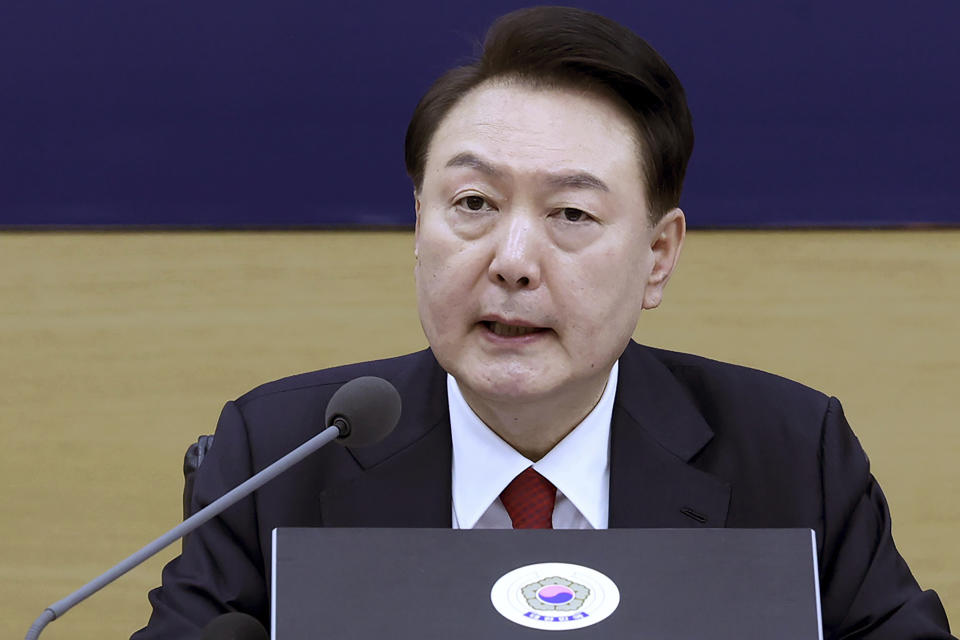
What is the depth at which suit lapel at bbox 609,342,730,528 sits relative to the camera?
63.1 inches

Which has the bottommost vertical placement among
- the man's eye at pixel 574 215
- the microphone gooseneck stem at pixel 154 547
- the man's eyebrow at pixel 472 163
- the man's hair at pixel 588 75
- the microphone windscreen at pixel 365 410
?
the microphone gooseneck stem at pixel 154 547

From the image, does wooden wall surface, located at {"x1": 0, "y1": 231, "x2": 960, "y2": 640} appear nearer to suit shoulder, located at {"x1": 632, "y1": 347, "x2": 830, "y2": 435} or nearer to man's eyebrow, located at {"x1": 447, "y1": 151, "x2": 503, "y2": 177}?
suit shoulder, located at {"x1": 632, "y1": 347, "x2": 830, "y2": 435}

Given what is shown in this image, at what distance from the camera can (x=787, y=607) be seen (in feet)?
3.47

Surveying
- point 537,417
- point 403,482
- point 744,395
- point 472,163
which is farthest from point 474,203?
point 744,395

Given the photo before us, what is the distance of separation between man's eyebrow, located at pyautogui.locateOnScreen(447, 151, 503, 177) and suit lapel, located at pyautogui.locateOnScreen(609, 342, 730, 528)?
394mm

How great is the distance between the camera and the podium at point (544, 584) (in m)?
1.03

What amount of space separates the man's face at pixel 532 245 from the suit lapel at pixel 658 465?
0.54 ft

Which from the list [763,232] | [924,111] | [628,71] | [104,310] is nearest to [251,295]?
[104,310]

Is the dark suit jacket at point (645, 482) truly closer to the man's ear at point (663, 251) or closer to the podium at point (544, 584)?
the man's ear at point (663, 251)

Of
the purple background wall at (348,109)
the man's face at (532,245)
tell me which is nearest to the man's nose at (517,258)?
the man's face at (532,245)

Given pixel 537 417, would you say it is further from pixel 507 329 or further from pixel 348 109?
pixel 348 109

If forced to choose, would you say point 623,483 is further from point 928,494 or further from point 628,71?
point 928,494

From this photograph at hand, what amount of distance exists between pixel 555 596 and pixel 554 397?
47 cm

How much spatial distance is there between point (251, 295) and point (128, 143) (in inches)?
13.5
